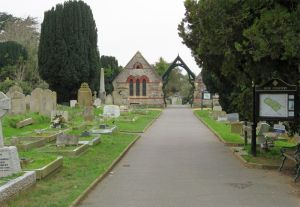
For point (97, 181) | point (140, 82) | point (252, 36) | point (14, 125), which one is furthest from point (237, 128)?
point (140, 82)

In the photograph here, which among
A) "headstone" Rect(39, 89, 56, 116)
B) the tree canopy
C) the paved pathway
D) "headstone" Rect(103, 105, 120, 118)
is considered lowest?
the paved pathway

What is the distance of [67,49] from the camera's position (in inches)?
2274

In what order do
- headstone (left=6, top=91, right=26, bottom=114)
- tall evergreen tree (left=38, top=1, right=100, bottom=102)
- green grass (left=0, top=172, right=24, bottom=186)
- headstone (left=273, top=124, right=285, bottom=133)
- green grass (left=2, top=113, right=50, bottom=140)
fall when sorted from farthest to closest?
1. tall evergreen tree (left=38, top=1, right=100, bottom=102)
2. headstone (left=6, top=91, right=26, bottom=114)
3. green grass (left=2, top=113, right=50, bottom=140)
4. headstone (left=273, top=124, right=285, bottom=133)
5. green grass (left=0, top=172, right=24, bottom=186)

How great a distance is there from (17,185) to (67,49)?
4857 cm

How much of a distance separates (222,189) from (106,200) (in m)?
2.70

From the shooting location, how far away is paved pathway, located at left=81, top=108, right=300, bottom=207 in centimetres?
1037

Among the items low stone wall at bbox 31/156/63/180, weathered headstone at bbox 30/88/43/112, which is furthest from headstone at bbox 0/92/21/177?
weathered headstone at bbox 30/88/43/112

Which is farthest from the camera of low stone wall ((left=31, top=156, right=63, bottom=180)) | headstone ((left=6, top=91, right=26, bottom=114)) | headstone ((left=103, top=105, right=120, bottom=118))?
headstone ((left=103, top=105, right=120, bottom=118))

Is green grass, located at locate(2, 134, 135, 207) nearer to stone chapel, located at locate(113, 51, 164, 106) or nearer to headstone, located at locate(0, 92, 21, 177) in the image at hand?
headstone, located at locate(0, 92, 21, 177)

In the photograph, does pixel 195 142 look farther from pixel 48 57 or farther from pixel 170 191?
pixel 48 57

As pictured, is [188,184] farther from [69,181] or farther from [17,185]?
[17,185]

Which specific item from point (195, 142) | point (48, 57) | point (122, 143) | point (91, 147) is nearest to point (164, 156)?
point (91, 147)

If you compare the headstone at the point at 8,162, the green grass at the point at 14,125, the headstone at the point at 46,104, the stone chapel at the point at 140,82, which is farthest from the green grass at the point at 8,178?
the stone chapel at the point at 140,82

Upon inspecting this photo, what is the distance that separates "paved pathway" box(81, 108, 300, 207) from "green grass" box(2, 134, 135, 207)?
1.22 ft
